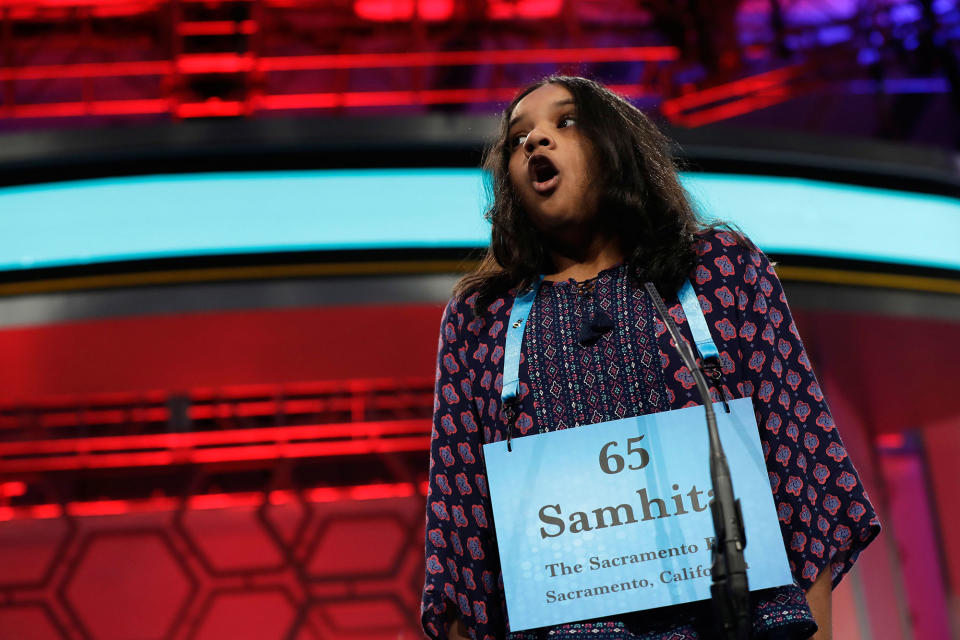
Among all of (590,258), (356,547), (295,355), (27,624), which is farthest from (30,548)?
(590,258)

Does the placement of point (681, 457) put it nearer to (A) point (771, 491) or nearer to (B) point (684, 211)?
(A) point (771, 491)

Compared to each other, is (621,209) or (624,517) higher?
(621,209)

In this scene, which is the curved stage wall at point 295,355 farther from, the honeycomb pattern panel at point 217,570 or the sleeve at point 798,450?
the sleeve at point 798,450

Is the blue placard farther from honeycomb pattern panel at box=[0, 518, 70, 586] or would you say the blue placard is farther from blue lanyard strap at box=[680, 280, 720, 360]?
honeycomb pattern panel at box=[0, 518, 70, 586]

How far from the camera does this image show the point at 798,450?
3.32 feet

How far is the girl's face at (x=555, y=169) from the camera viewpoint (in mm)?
1116

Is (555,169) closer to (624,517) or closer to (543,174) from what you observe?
(543,174)

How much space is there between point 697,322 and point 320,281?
66.4 inches

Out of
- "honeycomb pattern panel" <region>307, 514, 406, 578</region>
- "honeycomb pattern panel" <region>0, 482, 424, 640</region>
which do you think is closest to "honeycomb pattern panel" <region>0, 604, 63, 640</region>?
"honeycomb pattern panel" <region>0, 482, 424, 640</region>

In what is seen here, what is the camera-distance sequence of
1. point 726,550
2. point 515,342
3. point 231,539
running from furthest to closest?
point 231,539
point 515,342
point 726,550

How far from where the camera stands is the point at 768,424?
1024 mm

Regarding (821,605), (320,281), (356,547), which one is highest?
(320,281)

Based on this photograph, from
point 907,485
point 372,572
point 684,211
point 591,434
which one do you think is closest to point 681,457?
point 591,434

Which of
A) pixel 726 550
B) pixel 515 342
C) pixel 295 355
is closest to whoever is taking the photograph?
pixel 726 550
